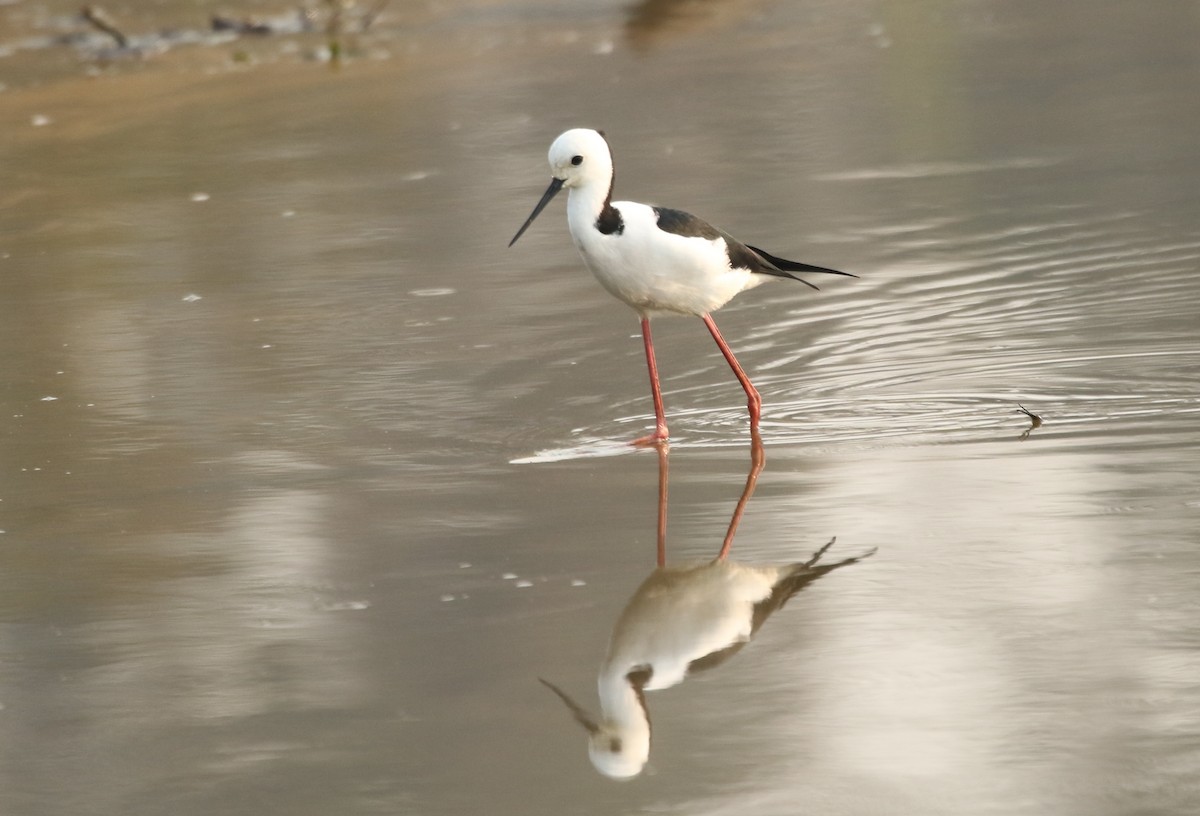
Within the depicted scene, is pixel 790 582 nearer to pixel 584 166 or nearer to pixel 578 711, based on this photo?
pixel 578 711

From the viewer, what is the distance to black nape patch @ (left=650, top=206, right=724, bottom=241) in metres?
5.93

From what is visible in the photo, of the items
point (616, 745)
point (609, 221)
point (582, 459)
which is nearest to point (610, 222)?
point (609, 221)

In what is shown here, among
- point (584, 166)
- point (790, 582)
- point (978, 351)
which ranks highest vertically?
point (584, 166)

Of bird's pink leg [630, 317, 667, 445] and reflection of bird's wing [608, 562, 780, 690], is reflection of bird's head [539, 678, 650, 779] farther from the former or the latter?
bird's pink leg [630, 317, 667, 445]

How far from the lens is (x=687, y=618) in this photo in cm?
429

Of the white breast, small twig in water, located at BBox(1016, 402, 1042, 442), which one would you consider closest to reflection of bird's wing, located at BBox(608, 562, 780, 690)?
small twig in water, located at BBox(1016, 402, 1042, 442)

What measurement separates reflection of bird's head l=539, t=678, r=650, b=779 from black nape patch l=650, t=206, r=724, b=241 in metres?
2.39

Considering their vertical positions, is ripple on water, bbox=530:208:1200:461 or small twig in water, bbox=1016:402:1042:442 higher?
small twig in water, bbox=1016:402:1042:442

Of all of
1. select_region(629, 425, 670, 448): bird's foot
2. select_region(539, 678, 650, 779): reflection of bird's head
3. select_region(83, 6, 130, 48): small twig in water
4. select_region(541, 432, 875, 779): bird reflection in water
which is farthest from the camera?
select_region(83, 6, 130, 48): small twig in water

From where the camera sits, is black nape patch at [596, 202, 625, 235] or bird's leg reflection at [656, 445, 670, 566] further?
black nape patch at [596, 202, 625, 235]

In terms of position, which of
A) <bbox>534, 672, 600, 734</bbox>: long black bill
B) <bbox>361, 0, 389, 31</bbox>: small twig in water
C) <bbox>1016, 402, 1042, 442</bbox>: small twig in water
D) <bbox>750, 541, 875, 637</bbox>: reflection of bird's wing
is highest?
<bbox>534, 672, 600, 734</bbox>: long black bill

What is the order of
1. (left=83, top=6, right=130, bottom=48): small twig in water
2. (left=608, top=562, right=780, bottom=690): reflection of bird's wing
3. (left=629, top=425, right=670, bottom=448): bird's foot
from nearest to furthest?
(left=608, top=562, right=780, bottom=690): reflection of bird's wing, (left=629, top=425, right=670, bottom=448): bird's foot, (left=83, top=6, right=130, bottom=48): small twig in water

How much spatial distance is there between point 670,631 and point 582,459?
155 centimetres

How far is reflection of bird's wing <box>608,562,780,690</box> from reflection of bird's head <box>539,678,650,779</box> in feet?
0.58
